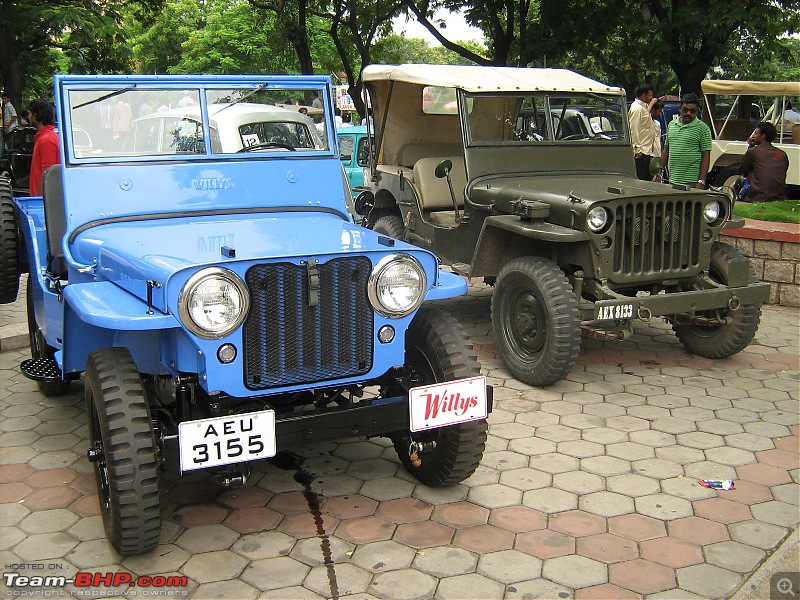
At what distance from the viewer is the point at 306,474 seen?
4.19 m

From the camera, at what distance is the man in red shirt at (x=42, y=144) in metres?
6.67

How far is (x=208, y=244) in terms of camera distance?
365cm

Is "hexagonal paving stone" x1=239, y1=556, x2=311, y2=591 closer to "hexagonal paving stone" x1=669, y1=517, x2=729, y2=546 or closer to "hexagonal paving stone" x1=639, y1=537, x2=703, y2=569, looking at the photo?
"hexagonal paving stone" x1=639, y1=537, x2=703, y2=569

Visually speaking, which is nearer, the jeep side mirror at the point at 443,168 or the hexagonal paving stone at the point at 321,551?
the hexagonal paving stone at the point at 321,551

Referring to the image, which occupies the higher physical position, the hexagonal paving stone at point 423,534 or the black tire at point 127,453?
the black tire at point 127,453

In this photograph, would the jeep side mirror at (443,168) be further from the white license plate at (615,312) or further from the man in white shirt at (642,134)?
the man in white shirt at (642,134)

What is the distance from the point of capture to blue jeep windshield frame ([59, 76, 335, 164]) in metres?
4.30

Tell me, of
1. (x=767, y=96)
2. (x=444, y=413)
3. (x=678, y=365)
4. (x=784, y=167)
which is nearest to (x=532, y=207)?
(x=678, y=365)

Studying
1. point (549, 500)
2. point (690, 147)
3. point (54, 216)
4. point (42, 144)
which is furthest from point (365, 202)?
point (549, 500)

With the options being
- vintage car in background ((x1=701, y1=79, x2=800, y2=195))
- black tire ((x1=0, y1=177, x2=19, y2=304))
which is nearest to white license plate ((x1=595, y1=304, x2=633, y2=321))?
black tire ((x1=0, y1=177, x2=19, y2=304))

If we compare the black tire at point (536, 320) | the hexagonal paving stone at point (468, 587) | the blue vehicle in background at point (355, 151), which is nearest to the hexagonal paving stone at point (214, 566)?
the hexagonal paving stone at point (468, 587)

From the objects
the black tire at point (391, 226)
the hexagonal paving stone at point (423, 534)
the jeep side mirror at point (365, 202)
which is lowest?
the hexagonal paving stone at point (423, 534)

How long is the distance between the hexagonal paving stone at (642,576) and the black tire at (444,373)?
2.56 ft

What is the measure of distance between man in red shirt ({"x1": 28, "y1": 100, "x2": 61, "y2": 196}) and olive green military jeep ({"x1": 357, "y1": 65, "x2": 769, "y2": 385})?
2.74 meters
